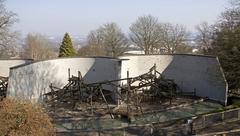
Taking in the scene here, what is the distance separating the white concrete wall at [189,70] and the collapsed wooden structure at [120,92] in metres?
1.74

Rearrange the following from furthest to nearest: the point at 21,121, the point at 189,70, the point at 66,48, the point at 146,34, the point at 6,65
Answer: the point at 146,34 → the point at 66,48 → the point at 6,65 → the point at 189,70 → the point at 21,121

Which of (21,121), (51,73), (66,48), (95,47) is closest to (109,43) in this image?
(95,47)

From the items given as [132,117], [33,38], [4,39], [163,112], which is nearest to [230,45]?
[163,112]

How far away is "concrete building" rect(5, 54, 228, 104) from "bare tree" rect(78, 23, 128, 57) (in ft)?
81.4

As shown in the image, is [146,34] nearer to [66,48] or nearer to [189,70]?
[66,48]

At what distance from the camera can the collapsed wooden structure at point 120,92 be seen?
77.6 feet

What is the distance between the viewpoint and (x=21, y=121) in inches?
480

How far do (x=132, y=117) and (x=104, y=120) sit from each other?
5.86 ft

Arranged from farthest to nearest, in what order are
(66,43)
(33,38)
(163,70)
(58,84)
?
(33,38)
(66,43)
(163,70)
(58,84)

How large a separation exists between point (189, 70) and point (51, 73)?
11.3 metres

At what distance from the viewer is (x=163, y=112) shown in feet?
74.4

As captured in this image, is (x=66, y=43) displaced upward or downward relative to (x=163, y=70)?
upward

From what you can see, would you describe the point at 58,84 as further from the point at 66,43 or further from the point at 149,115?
the point at 66,43

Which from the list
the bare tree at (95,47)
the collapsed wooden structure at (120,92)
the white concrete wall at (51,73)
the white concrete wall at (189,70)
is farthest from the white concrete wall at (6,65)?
the bare tree at (95,47)
